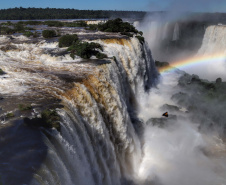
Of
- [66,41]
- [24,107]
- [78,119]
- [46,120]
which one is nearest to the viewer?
[46,120]

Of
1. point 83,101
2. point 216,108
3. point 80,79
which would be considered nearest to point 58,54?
point 80,79

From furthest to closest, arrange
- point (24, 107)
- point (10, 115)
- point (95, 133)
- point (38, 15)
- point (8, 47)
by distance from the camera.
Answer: point (38, 15) < point (8, 47) < point (95, 133) < point (24, 107) < point (10, 115)

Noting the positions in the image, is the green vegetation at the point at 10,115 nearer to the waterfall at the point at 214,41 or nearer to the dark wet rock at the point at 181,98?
the dark wet rock at the point at 181,98

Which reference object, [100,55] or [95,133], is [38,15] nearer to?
[100,55]

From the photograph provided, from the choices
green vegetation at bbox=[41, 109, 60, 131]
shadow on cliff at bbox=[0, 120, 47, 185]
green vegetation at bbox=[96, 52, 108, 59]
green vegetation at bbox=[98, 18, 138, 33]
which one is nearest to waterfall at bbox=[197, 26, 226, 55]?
green vegetation at bbox=[98, 18, 138, 33]

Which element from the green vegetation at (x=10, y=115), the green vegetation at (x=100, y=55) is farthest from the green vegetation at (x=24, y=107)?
the green vegetation at (x=100, y=55)

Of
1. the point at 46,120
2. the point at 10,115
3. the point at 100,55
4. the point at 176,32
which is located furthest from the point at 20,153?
the point at 176,32
